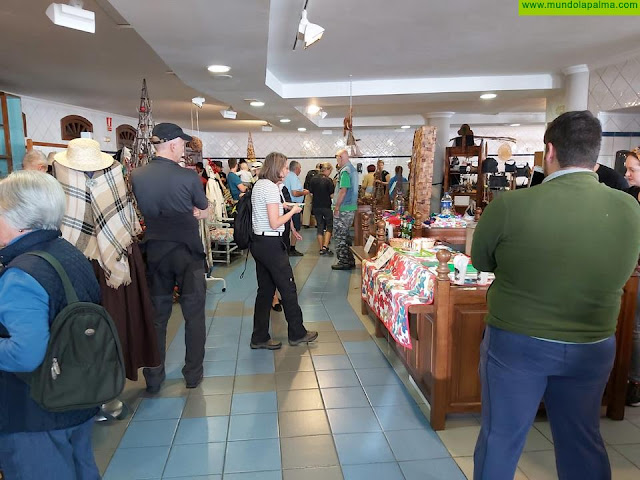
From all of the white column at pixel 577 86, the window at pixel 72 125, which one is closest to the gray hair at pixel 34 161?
the white column at pixel 577 86

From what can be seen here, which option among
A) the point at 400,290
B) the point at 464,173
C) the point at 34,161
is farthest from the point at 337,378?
the point at 464,173

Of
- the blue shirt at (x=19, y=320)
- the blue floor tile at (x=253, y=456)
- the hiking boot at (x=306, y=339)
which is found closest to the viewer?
the blue shirt at (x=19, y=320)

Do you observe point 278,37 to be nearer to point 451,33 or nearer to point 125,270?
point 451,33

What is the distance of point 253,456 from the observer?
2613mm

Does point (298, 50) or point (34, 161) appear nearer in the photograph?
point (34, 161)

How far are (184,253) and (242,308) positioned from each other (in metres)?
2.29

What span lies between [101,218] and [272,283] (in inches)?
64.1

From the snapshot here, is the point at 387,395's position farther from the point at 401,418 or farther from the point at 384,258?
the point at 384,258

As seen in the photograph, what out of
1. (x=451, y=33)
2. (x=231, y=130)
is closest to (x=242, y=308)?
(x=451, y=33)

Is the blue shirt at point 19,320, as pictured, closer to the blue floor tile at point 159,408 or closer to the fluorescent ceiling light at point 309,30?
the blue floor tile at point 159,408

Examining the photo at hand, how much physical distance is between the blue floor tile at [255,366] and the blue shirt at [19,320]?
2.34 meters

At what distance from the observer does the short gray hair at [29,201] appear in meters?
1.54

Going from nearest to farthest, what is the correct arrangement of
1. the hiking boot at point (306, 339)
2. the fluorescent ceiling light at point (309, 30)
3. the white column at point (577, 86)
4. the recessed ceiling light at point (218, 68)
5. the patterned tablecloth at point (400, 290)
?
the patterned tablecloth at point (400, 290), the fluorescent ceiling light at point (309, 30), the hiking boot at point (306, 339), the recessed ceiling light at point (218, 68), the white column at point (577, 86)

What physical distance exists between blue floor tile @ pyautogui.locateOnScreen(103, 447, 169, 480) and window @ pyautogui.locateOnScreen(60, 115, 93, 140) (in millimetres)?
8090
